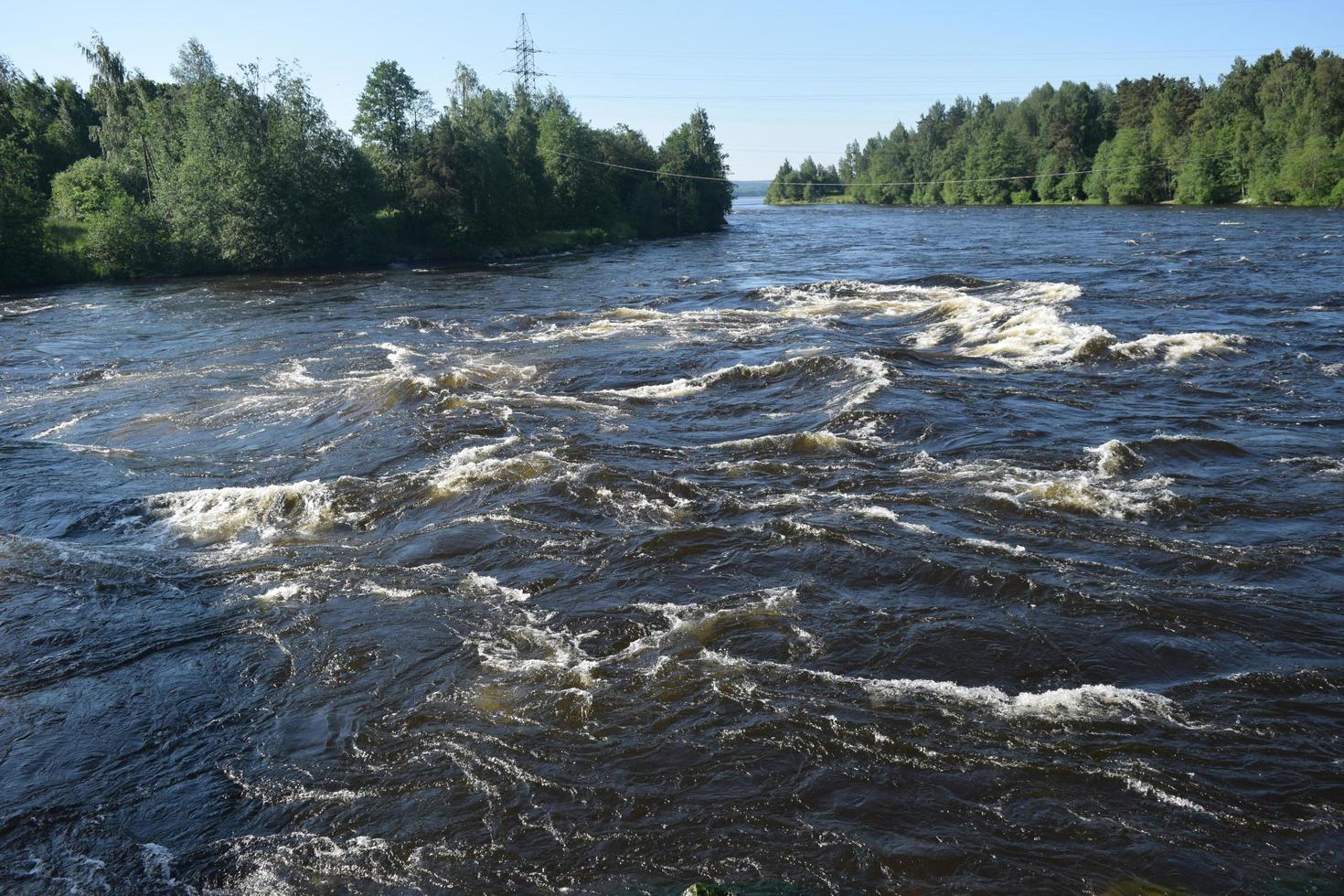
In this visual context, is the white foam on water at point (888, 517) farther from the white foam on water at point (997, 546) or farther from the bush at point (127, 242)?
the bush at point (127, 242)

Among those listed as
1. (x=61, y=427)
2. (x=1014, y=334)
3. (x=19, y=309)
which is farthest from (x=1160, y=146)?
(x=61, y=427)

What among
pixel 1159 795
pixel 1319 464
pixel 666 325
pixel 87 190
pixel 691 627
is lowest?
pixel 1159 795

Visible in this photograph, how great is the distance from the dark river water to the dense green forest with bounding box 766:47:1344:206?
73714 mm

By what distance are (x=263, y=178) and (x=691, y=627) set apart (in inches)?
2070

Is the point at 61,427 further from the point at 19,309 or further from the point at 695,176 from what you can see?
the point at 695,176

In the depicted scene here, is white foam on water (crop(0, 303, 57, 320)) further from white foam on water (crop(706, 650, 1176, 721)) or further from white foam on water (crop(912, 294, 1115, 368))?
white foam on water (crop(706, 650, 1176, 721))

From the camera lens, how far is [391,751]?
869cm

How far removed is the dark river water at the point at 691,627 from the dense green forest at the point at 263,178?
3282cm

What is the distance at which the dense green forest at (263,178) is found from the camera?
52.4 meters

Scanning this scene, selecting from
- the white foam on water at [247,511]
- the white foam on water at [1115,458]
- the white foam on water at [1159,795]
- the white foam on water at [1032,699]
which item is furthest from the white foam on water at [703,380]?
the white foam on water at [1159,795]

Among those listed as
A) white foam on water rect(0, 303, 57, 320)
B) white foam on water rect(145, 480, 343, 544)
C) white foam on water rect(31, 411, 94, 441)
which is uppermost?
white foam on water rect(0, 303, 57, 320)

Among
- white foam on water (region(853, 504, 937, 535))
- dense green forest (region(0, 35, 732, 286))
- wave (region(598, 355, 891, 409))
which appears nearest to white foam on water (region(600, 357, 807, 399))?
wave (region(598, 355, 891, 409))

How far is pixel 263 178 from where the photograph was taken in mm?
53781

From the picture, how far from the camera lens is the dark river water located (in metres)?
7.37
